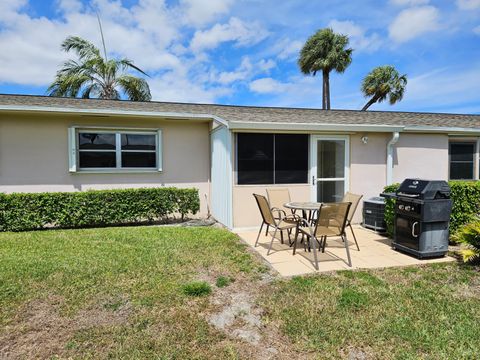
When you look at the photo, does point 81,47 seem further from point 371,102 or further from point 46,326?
point 371,102

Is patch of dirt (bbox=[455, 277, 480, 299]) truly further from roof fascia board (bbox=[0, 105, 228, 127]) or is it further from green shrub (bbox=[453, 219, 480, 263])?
roof fascia board (bbox=[0, 105, 228, 127])

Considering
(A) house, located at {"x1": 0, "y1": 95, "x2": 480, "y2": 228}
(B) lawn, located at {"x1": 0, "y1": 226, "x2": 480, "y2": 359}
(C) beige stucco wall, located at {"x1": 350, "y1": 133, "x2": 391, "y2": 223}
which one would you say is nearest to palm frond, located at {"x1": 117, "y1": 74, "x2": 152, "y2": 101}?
(A) house, located at {"x1": 0, "y1": 95, "x2": 480, "y2": 228}

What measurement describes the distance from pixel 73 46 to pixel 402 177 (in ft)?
57.4

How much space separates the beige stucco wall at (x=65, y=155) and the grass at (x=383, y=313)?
5831 millimetres

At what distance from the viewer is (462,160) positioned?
997 centimetres

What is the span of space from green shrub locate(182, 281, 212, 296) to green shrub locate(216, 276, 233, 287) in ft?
0.62

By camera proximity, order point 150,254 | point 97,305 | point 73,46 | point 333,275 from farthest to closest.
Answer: point 73,46
point 150,254
point 333,275
point 97,305

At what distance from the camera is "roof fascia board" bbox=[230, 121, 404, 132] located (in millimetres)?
7152

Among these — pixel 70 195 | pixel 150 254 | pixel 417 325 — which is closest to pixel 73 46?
pixel 70 195

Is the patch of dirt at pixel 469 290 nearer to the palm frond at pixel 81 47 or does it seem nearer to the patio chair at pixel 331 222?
the patio chair at pixel 331 222

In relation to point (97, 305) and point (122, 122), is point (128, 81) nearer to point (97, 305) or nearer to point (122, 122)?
point (122, 122)

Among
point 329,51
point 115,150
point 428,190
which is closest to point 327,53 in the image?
point 329,51

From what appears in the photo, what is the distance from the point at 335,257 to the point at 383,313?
204cm

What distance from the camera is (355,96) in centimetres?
2859
